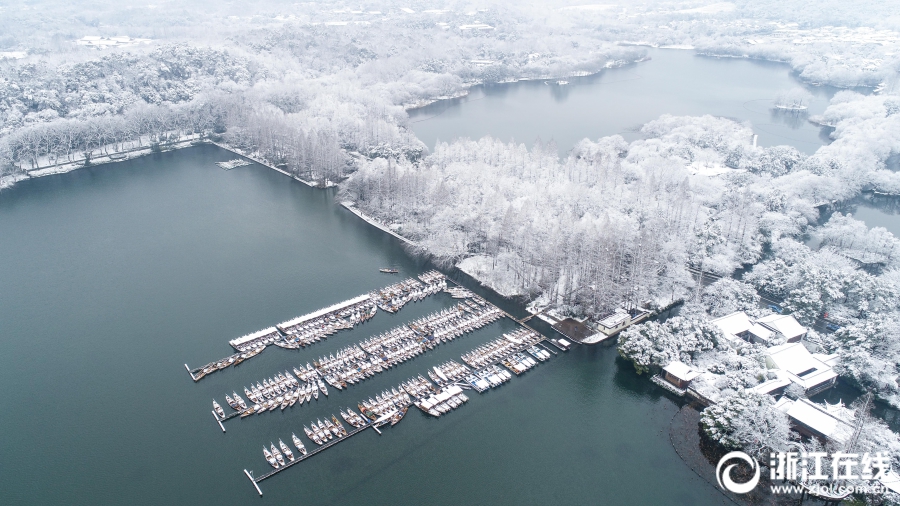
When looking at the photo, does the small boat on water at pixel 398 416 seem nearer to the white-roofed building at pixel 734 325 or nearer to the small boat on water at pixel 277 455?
the small boat on water at pixel 277 455

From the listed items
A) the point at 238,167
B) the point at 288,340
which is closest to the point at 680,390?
the point at 288,340

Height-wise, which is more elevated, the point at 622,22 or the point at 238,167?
the point at 622,22

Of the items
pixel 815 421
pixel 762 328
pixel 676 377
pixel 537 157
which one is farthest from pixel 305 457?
pixel 537 157

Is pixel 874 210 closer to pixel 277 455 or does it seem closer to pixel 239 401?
pixel 277 455

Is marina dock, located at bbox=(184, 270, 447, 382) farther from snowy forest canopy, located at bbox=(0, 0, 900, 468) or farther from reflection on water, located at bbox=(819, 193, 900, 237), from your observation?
reflection on water, located at bbox=(819, 193, 900, 237)

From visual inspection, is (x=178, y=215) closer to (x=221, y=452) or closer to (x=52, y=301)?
(x=52, y=301)

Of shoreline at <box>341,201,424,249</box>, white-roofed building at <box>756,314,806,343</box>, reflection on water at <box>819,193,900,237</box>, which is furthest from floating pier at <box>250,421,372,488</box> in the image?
reflection on water at <box>819,193,900,237</box>
